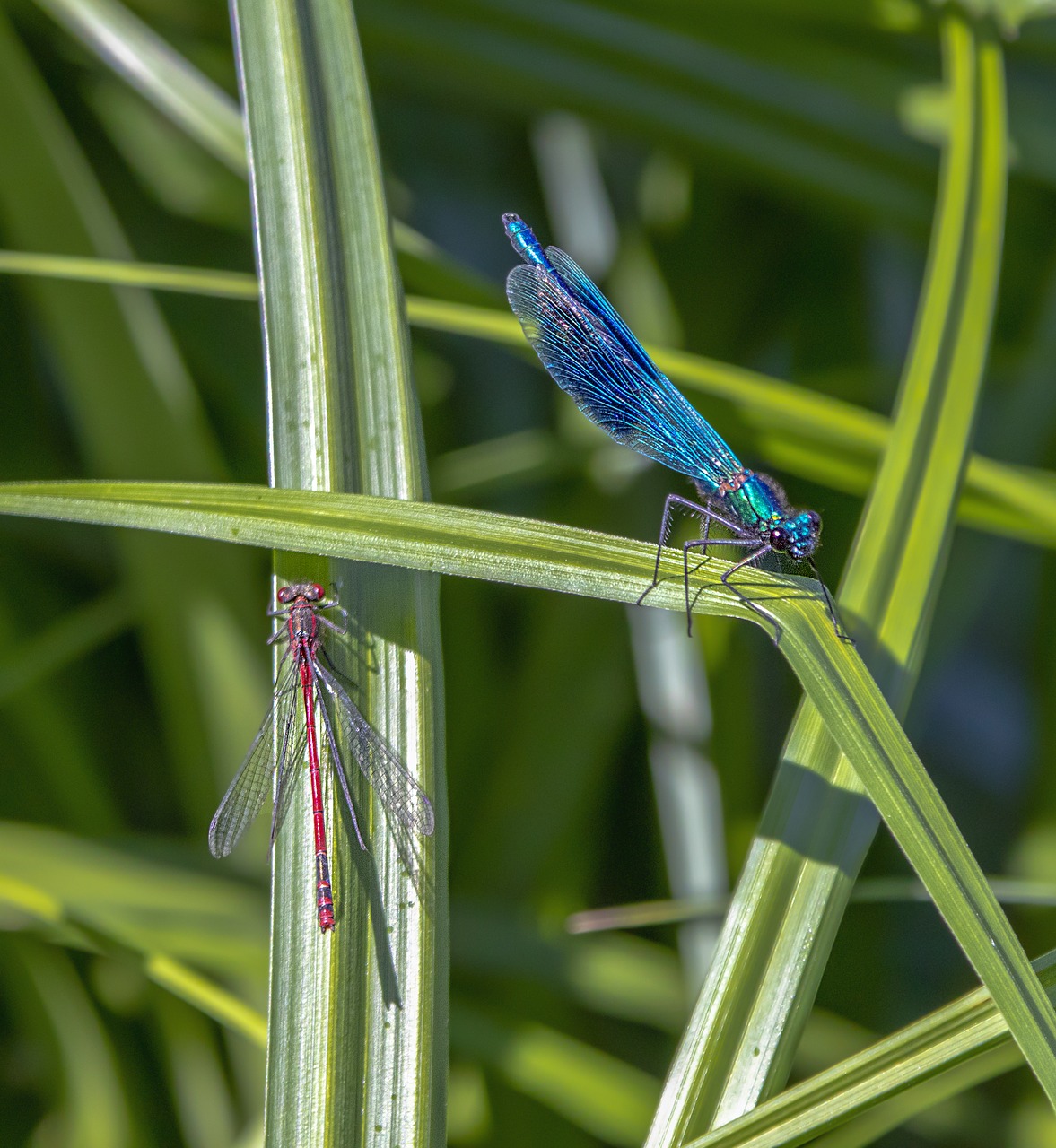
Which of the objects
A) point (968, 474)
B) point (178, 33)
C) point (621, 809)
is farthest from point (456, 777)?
point (178, 33)

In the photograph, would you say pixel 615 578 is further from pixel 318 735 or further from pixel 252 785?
pixel 252 785

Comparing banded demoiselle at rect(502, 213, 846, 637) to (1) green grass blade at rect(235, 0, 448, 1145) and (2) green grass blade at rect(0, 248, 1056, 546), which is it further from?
(1) green grass blade at rect(235, 0, 448, 1145)

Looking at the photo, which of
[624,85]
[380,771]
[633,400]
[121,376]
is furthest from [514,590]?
Answer: [380,771]

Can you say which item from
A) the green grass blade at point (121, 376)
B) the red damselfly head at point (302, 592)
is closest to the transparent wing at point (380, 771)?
the red damselfly head at point (302, 592)

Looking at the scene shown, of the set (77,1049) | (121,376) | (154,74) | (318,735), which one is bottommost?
(77,1049)

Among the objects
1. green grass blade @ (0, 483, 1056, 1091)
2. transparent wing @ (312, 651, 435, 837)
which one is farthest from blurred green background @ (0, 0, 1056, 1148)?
green grass blade @ (0, 483, 1056, 1091)

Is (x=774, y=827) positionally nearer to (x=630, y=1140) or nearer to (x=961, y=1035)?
(x=961, y=1035)
